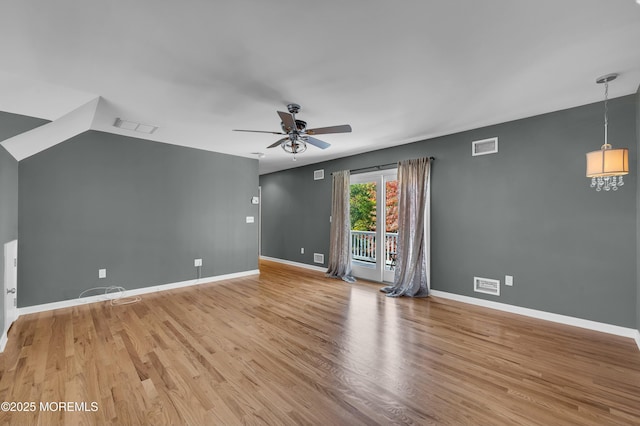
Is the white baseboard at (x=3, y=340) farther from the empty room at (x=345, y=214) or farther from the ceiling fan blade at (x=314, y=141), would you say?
the ceiling fan blade at (x=314, y=141)

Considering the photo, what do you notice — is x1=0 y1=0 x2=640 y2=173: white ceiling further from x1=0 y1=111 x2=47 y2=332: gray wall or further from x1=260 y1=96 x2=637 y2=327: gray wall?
x1=260 y1=96 x2=637 y2=327: gray wall

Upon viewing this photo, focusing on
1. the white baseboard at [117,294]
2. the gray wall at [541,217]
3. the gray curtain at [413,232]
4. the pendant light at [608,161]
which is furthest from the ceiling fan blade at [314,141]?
the white baseboard at [117,294]

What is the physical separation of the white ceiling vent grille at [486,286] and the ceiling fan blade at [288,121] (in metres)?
3.49

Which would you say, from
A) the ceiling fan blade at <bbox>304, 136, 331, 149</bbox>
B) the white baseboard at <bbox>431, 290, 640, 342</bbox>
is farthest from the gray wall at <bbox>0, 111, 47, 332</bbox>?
the white baseboard at <bbox>431, 290, 640, 342</bbox>

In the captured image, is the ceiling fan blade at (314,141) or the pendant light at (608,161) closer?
the pendant light at (608,161)

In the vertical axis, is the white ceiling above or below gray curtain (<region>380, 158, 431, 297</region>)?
above

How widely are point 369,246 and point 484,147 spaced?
111 inches

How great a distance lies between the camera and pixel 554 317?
3.57 m

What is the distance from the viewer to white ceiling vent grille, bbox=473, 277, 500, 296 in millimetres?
4055

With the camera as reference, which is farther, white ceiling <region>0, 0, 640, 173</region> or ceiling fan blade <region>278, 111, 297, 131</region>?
ceiling fan blade <region>278, 111, 297, 131</region>

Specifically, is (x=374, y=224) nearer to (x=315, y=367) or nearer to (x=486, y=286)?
(x=486, y=286)

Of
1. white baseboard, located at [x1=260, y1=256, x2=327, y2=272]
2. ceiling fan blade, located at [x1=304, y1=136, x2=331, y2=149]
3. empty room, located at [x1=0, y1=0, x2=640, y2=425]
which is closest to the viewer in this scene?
empty room, located at [x1=0, y1=0, x2=640, y2=425]

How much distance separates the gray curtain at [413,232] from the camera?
4.73m

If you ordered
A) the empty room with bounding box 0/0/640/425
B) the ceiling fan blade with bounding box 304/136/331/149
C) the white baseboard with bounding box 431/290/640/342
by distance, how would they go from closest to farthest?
the empty room with bounding box 0/0/640/425
the white baseboard with bounding box 431/290/640/342
the ceiling fan blade with bounding box 304/136/331/149
